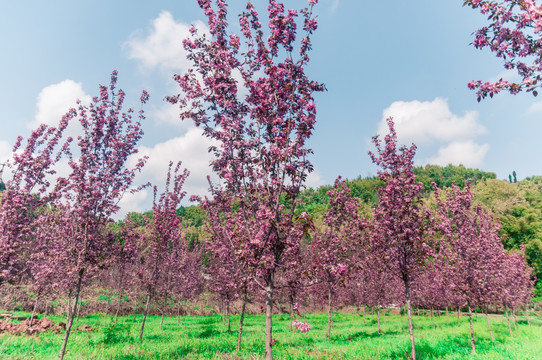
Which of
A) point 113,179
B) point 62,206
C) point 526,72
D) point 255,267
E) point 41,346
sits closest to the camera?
point 526,72

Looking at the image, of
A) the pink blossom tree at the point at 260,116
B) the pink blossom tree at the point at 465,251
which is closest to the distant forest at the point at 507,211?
the pink blossom tree at the point at 260,116

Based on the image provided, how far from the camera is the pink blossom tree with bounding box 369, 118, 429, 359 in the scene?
9406 mm

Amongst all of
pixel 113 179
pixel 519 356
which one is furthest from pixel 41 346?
pixel 519 356

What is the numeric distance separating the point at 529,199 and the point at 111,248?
120595mm

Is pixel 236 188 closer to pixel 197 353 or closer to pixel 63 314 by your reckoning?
pixel 197 353

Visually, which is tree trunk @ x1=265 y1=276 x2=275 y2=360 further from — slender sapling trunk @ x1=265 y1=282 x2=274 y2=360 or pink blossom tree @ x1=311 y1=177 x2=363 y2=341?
pink blossom tree @ x1=311 y1=177 x2=363 y2=341

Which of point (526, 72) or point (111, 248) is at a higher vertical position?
point (526, 72)

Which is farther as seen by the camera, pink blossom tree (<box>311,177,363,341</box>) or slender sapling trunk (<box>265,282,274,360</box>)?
pink blossom tree (<box>311,177,363,341</box>)

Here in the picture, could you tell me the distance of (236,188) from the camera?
21.2ft

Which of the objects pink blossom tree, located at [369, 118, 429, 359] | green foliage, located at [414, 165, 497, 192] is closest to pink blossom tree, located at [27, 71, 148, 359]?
pink blossom tree, located at [369, 118, 429, 359]

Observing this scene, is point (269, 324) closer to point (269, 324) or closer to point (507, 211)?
point (269, 324)

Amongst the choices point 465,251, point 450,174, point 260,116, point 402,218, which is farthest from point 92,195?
point 450,174

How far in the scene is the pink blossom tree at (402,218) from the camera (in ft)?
30.9

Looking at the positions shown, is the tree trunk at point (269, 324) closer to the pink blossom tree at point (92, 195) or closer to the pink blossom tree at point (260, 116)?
the pink blossom tree at point (260, 116)
